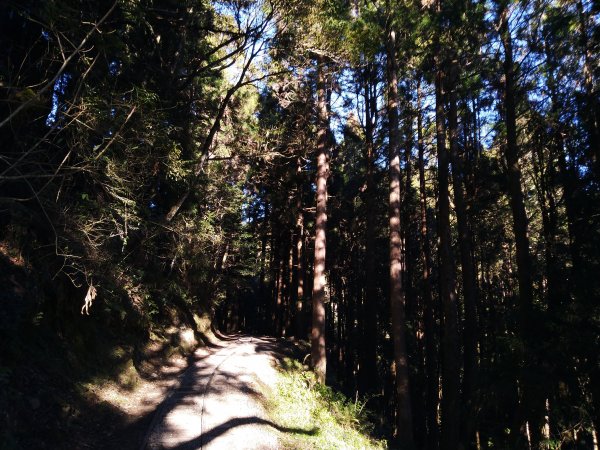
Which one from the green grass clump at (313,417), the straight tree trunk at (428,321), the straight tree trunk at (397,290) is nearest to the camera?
the green grass clump at (313,417)

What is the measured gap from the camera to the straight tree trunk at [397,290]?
470 inches

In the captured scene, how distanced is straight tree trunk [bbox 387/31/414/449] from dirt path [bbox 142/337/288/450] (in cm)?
388

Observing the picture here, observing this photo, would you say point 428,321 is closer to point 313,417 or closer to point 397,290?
point 397,290

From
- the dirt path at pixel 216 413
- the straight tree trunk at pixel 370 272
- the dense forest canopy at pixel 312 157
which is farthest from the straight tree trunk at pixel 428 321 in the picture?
the dirt path at pixel 216 413

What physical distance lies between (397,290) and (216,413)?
272 inches

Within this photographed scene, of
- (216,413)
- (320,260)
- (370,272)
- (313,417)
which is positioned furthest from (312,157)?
(216,413)

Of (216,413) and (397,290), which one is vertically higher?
(397,290)

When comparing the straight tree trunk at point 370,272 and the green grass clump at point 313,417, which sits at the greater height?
the straight tree trunk at point 370,272

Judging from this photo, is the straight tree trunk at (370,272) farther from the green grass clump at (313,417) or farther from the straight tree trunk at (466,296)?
the straight tree trunk at (466,296)

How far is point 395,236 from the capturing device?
13.0 meters

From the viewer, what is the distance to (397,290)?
12.7m

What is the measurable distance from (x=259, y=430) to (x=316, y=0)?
11.2 metres

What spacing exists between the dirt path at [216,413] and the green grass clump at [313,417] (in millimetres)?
443

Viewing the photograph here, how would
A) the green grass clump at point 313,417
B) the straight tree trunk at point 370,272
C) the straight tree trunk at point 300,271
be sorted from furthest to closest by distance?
the straight tree trunk at point 300,271 → the straight tree trunk at point 370,272 → the green grass clump at point 313,417
